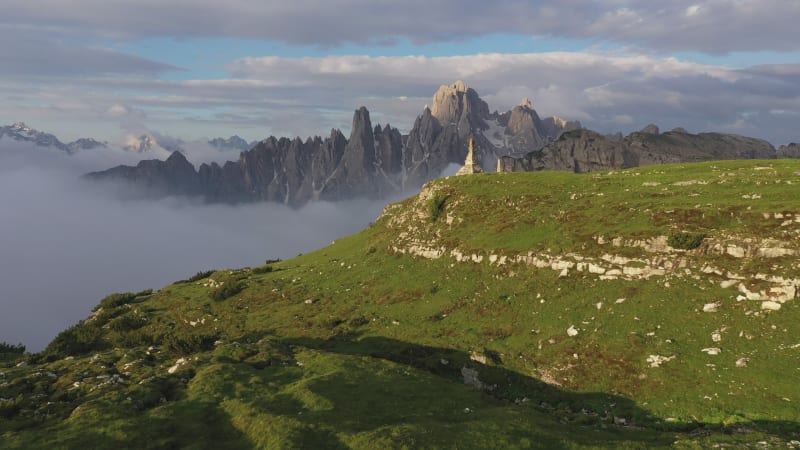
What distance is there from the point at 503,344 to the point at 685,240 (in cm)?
1945

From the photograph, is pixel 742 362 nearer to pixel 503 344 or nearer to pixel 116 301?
pixel 503 344

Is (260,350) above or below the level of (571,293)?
below

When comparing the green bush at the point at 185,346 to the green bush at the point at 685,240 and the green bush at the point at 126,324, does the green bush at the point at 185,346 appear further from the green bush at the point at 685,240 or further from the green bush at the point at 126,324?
the green bush at the point at 685,240

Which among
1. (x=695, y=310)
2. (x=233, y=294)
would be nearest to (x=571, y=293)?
(x=695, y=310)

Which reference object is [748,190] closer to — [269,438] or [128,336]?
[269,438]

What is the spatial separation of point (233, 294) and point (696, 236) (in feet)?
196

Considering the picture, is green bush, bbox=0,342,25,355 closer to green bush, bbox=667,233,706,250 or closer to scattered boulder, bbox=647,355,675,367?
scattered boulder, bbox=647,355,675,367

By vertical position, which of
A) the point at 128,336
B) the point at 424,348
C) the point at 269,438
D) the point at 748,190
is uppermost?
the point at 748,190

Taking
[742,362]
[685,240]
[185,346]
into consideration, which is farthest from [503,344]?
→ [185,346]

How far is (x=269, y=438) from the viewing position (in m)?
22.7

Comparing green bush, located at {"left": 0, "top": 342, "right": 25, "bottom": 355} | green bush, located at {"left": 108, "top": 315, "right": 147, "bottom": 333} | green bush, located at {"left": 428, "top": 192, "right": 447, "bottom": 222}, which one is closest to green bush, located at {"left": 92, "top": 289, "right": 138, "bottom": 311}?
green bush, located at {"left": 108, "top": 315, "right": 147, "bottom": 333}

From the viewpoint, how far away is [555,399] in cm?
3203

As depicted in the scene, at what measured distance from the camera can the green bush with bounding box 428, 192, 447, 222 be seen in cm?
6925

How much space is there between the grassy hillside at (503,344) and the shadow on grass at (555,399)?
0.15 metres
